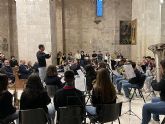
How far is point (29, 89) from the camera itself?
491 cm

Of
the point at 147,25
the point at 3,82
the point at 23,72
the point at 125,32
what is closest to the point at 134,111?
the point at 3,82

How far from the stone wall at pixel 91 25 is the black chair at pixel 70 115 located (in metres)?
20.7

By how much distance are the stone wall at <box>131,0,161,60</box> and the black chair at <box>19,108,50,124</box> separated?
12758 millimetres

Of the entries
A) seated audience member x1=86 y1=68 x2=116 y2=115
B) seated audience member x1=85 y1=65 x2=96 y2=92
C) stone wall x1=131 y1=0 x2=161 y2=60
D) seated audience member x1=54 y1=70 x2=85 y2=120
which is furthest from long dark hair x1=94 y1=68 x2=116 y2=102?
stone wall x1=131 y1=0 x2=161 y2=60

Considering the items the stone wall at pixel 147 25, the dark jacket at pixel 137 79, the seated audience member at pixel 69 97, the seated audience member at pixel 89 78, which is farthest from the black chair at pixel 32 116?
the stone wall at pixel 147 25

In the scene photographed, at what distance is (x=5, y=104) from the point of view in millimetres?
4898

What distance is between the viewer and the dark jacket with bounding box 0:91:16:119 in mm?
4848

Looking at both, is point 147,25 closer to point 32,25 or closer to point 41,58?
point 32,25

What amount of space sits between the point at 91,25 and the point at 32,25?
11.1 metres

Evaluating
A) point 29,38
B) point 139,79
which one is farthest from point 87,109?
point 29,38

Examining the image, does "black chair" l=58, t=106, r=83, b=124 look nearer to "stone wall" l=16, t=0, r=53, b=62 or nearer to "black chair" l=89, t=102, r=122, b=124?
"black chair" l=89, t=102, r=122, b=124

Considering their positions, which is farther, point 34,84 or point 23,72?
point 23,72

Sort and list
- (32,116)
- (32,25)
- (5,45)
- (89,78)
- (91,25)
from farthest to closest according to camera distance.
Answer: (91,25) < (5,45) < (32,25) < (89,78) < (32,116)

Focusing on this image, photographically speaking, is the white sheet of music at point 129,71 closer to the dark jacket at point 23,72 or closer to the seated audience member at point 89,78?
the seated audience member at point 89,78
